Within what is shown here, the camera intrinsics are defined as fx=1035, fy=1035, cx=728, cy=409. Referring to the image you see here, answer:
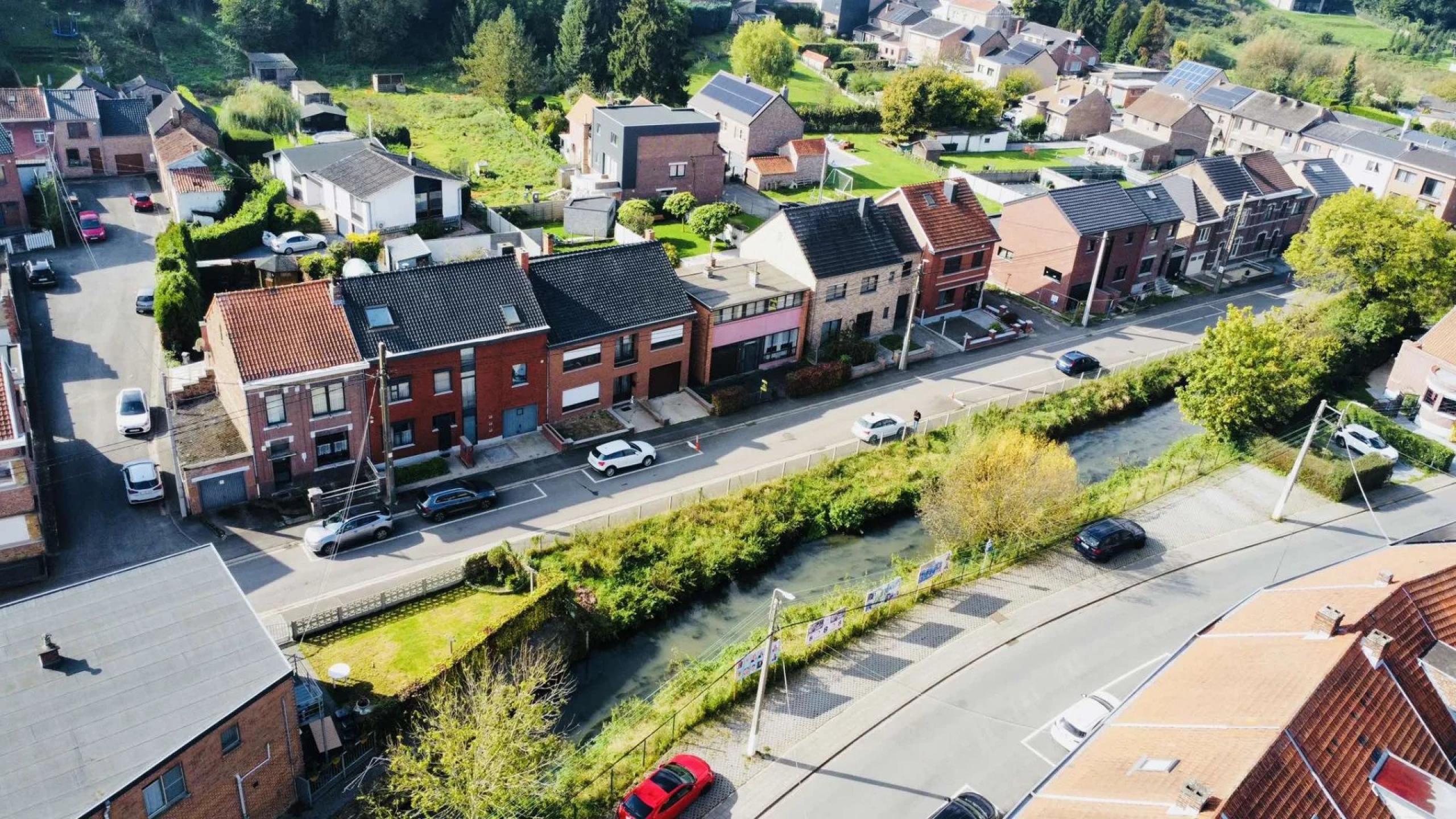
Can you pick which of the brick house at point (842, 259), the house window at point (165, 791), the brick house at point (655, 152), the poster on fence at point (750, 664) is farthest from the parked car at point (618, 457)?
the brick house at point (655, 152)

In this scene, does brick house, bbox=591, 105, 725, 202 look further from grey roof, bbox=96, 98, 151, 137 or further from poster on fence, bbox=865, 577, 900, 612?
poster on fence, bbox=865, 577, 900, 612

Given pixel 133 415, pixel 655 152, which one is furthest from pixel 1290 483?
pixel 133 415

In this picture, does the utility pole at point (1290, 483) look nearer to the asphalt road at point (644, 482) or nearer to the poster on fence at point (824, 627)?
the asphalt road at point (644, 482)

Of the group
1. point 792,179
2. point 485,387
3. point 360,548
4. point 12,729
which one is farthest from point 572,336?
point 792,179

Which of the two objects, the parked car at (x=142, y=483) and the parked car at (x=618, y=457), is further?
the parked car at (x=618, y=457)

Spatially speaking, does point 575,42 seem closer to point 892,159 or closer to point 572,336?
point 892,159
